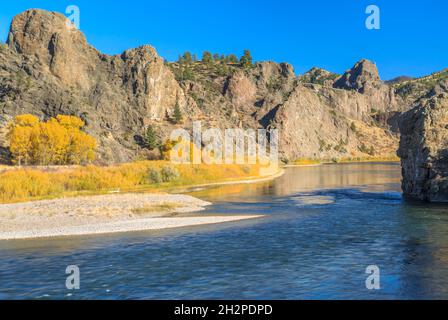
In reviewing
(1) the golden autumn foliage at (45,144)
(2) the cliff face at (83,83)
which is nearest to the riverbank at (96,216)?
(1) the golden autumn foliage at (45,144)

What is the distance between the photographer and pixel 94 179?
6009 centimetres

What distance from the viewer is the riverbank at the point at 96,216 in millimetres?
32250

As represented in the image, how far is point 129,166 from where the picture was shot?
74.0 meters

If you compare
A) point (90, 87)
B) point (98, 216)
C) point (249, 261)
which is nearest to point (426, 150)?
point (249, 261)

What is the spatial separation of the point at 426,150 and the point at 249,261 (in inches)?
1432

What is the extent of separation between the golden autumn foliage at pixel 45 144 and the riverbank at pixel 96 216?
46.3 meters

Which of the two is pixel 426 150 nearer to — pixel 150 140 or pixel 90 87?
pixel 150 140

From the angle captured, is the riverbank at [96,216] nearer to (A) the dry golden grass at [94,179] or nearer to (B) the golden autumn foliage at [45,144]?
(A) the dry golden grass at [94,179]

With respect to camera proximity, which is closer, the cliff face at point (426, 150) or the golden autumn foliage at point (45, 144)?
the cliff face at point (426, 150)

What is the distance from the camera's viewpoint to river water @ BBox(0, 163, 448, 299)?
17.9m

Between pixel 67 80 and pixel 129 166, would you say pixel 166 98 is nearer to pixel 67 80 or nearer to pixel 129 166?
pixel 67 80
